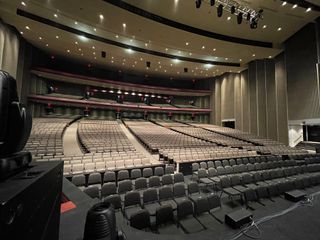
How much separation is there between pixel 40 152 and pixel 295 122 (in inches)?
635

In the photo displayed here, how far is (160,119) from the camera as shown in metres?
23.3

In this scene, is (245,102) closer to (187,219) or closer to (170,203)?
(170,203)

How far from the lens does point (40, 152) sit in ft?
22.0

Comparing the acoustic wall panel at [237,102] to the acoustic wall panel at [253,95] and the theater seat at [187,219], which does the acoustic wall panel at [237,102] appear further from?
the theater seat at [187,219]

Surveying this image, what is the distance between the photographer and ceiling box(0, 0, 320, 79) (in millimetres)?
9164

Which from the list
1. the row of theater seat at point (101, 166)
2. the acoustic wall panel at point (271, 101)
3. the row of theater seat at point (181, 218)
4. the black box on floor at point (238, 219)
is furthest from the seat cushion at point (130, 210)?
the acoustic wall panel at point (271, 101)

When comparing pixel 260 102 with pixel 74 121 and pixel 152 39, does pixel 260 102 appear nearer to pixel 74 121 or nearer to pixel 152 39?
pixel 152 39

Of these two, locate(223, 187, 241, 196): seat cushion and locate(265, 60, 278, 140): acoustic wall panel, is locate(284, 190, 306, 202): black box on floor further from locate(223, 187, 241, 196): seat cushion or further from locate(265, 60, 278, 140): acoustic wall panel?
locate(265, 60, 278, 140): acoustic wall panel

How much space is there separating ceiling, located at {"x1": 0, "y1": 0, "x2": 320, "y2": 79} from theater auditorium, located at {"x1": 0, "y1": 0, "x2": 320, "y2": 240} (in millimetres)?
93

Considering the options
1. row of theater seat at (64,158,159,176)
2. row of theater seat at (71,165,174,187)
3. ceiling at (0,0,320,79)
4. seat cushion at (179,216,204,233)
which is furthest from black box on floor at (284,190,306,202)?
ceiling at (0,0,320,79)

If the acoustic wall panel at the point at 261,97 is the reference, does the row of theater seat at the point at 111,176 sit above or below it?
below

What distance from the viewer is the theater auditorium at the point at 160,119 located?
1.15 meters

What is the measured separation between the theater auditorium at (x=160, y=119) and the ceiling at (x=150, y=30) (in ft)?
0.31

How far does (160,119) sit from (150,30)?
44.2 ft
